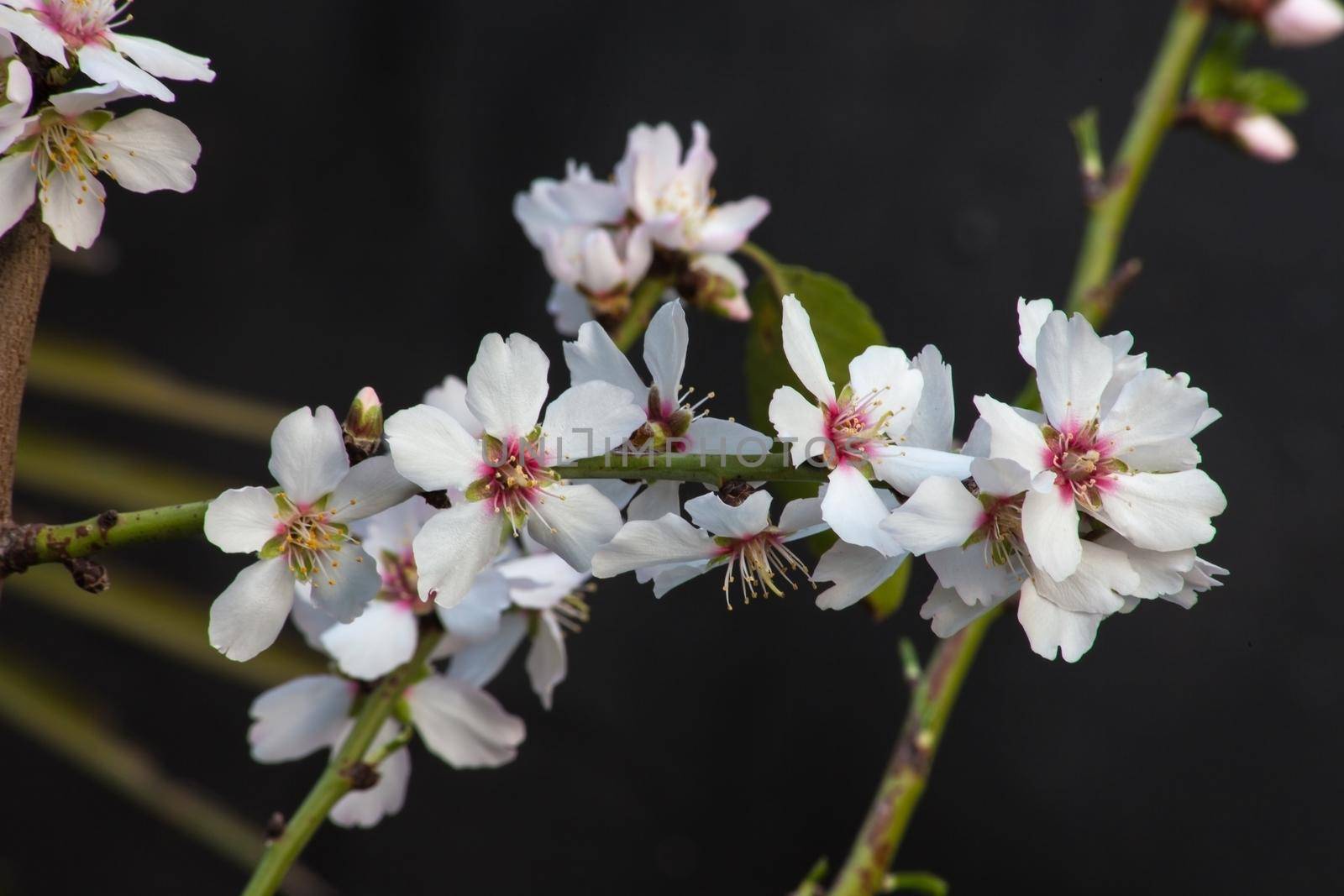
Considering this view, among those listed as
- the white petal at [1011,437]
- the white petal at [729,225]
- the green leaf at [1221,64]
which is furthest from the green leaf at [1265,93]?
the white petal at [1011,437]

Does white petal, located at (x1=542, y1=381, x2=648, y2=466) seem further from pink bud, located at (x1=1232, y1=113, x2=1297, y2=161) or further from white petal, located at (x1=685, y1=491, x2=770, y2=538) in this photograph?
pink bud, located at (x1=1232, y1=113, x2=1297, y2=161)

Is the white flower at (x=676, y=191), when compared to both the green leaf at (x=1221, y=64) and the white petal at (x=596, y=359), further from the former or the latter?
the green leaf at (x=1221, y=64)

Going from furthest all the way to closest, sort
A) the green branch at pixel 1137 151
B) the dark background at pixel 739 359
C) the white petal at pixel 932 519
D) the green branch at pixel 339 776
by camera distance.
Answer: the dark background at pixel 739 359
the green branch at pixel 1137 151
the green branch at pixel 339 776
the white petal at pixel 932 519

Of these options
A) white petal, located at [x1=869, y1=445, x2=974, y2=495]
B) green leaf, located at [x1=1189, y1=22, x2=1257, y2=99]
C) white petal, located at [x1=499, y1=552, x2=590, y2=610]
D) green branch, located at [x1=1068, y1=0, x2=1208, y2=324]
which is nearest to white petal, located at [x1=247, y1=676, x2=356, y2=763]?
white petal, located at [x1=499, y1=552, x2=590, y2=610]

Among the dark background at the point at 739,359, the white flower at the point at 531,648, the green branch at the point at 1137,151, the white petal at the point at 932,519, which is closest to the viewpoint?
the white petal at the point at 932,519

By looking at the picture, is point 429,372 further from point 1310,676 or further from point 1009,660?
point 1310,676

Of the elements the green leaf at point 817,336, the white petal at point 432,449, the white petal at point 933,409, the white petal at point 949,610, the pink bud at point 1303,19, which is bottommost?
the white petal at point 432,449
